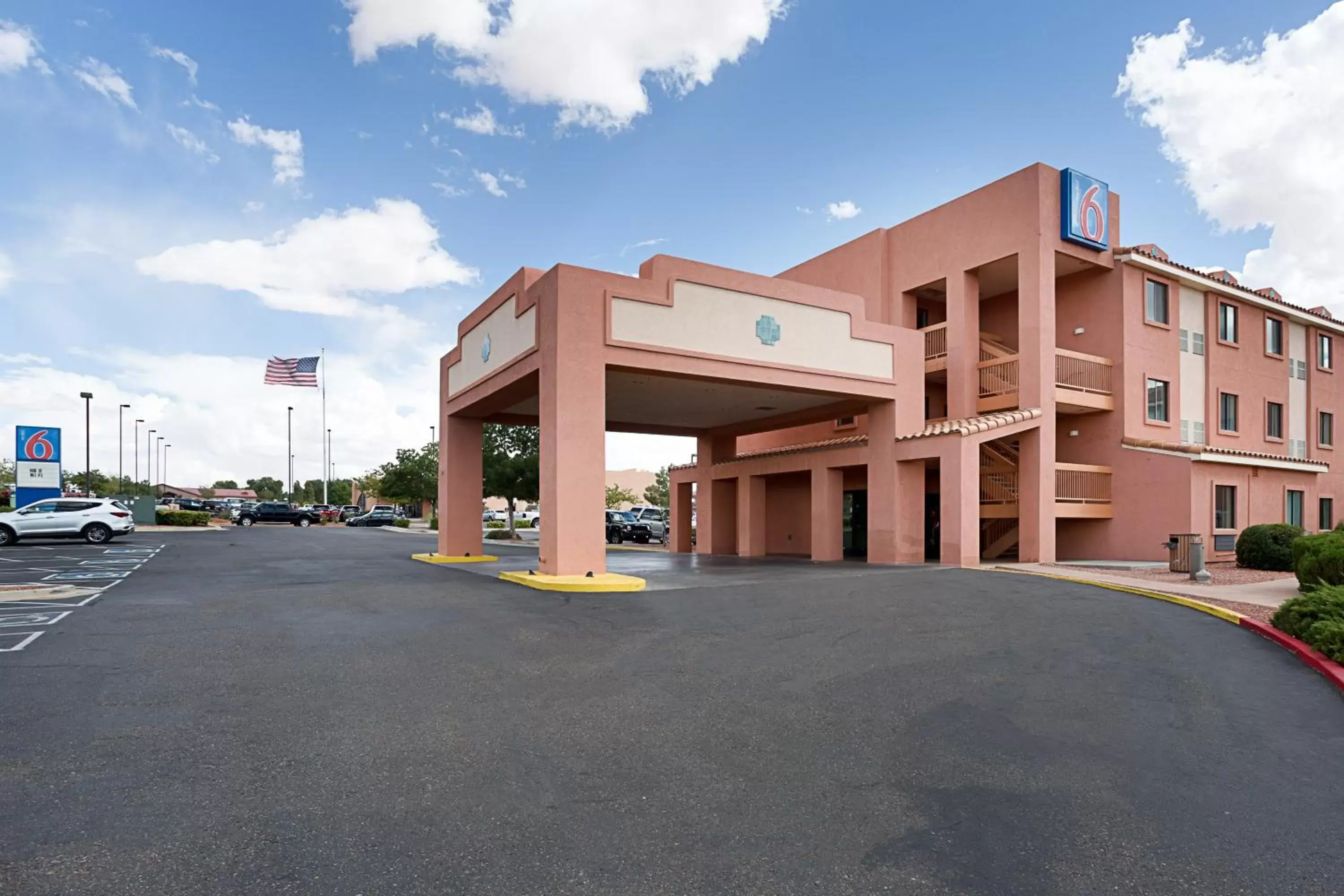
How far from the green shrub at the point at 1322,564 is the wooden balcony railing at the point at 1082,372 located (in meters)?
9.61

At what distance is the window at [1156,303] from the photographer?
2416cm

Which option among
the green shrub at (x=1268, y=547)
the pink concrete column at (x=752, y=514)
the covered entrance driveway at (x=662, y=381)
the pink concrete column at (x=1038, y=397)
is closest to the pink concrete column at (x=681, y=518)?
the pink concrete column at (x=752, y=514)

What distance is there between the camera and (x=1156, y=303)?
24.6m

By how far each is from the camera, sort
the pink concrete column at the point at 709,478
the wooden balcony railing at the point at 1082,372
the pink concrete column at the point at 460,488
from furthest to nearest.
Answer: the pink concrete column at the point at 709,478 → the pink concrete column at the point at 460,488 → the wooden balcony railing at the point at 1082,372

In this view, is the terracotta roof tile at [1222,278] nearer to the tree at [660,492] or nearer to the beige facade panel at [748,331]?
the beige facade panel at [748,331]

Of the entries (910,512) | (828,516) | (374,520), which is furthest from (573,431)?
(374,520)

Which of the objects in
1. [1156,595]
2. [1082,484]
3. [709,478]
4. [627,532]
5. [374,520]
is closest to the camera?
[1156,595]

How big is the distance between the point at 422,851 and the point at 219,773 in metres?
1.87

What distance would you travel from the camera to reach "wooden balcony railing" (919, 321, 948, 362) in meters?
24.2

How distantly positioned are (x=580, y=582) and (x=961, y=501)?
988 cm

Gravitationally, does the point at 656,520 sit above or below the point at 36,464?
below

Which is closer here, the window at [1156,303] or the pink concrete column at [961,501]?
the pink concrete column at [961,501]

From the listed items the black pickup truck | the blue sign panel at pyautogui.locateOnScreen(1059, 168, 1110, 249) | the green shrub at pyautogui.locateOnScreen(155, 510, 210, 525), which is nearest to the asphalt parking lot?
the blue sign panel at pyautogui.locateOnScreen(1059, 168, 1110, 249)

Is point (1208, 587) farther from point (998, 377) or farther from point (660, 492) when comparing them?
point (660, 492)
